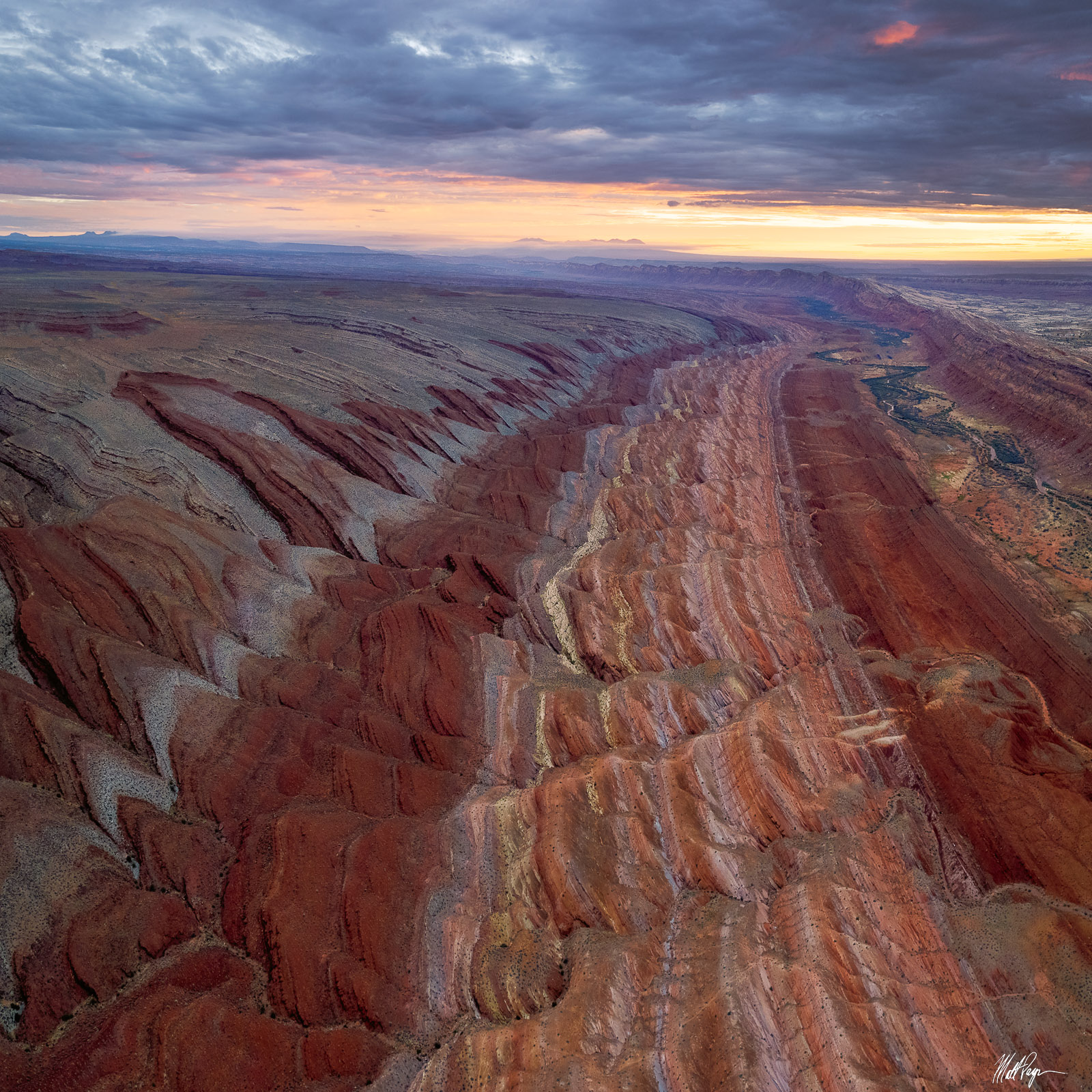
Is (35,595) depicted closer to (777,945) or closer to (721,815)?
(721,815)

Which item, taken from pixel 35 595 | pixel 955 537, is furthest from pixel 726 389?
pixel 35 595
